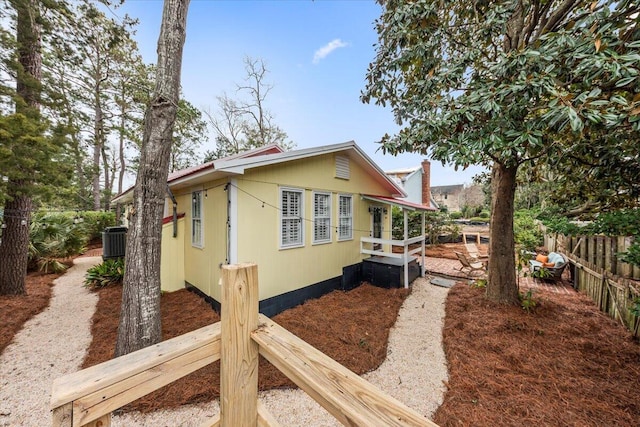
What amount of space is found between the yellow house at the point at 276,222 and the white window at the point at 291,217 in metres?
0.02

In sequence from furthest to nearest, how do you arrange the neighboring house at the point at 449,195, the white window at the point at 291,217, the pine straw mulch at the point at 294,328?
the neighboring house at the point at 449,195 → the white window at the point at 291,217 → the pine straw mulch at the point at 294,328

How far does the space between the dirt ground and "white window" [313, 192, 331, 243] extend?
5.28 ft

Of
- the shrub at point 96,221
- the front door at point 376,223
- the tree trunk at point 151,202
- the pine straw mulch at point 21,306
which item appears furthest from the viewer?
the shrub at point 96,221

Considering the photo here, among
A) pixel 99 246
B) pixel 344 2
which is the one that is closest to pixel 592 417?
pixel 344 2

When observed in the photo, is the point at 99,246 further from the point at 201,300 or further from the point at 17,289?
the point at 201,300

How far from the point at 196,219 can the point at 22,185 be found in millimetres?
3094

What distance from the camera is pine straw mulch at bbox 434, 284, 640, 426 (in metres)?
2.72

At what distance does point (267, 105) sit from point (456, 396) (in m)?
19.3

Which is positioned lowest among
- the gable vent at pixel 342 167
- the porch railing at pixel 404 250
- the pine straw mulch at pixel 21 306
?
the pine straw mulch at pixel 21 306

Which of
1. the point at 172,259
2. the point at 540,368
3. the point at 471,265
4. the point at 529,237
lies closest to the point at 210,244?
the point at 172,259

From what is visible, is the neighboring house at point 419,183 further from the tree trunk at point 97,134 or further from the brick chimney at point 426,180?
the tree trunk at point 97,134

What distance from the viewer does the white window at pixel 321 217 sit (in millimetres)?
6438

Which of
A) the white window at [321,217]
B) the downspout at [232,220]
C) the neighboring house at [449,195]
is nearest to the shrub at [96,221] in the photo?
the downspout at [232,220]

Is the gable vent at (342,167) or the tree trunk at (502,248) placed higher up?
the gable vent at (342,167)
